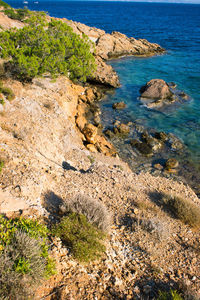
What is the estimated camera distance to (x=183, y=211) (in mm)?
8125

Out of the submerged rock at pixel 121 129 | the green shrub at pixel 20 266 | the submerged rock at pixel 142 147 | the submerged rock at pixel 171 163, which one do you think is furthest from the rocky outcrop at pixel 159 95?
the green shrub at pixel 20 266

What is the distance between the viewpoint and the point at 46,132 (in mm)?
12078

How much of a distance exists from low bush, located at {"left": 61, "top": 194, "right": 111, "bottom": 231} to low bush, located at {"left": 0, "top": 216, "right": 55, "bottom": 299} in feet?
5.47

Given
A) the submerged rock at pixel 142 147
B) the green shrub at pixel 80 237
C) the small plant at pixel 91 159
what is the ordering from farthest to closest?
the submerged rock at pixel 142 147 → the small plant at pixel 91 159 → the green shrub at pixel 80 237

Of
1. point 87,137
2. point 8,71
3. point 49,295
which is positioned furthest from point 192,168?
point 8,71

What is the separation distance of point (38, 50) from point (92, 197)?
456 inches

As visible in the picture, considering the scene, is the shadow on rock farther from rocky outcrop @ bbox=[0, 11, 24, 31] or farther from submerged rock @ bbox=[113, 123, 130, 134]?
rocky outcrop @ bbox=[0, 11, 24, 31]

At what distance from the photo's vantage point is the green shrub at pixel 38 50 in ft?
44.2

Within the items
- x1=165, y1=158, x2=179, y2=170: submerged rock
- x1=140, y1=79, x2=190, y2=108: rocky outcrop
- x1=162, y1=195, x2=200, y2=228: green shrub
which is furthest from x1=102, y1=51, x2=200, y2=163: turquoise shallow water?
x1=162, y1=195, x2=200, y2=228: green shrub

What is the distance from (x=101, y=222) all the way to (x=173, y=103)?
21125mm

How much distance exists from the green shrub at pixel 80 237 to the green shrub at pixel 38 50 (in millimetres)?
11188

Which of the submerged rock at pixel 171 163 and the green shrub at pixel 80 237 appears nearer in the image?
the green shrub at pixel 80 237

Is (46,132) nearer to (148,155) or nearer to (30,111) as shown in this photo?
(30,111)

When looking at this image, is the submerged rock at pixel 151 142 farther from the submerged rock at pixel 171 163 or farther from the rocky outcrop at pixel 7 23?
the rocky outcrop at pixel 7 23
